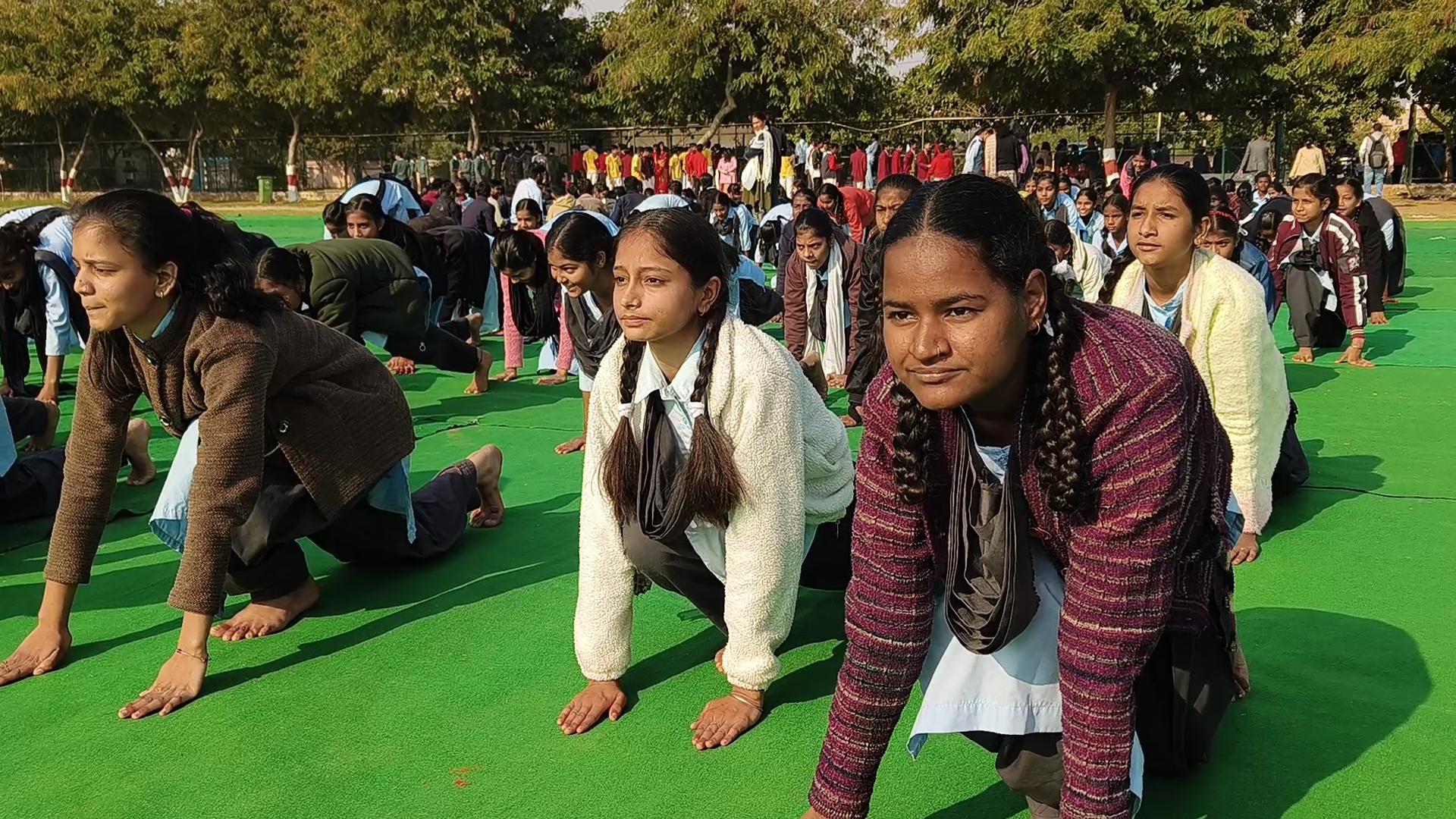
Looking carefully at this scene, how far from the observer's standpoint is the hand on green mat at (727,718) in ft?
8.52

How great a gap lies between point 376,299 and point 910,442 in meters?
4.89

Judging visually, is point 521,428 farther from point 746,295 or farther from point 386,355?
point 386,355

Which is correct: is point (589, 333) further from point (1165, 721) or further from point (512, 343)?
point (1165, 721)

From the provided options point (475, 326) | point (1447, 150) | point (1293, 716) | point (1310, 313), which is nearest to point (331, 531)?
point (1293, 716)

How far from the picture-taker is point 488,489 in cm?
420

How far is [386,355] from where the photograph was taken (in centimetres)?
809

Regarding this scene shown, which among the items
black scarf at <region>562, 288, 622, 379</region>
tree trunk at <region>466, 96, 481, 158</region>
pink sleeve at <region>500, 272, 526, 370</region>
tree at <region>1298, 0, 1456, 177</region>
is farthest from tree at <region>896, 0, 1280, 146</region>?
black scarf at <region>562, 288, 622, 379</region>

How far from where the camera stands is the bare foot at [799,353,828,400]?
228 inches

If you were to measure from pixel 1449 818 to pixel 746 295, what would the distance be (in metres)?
5.26

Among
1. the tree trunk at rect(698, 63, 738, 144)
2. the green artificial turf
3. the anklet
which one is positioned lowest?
the green artificial turf

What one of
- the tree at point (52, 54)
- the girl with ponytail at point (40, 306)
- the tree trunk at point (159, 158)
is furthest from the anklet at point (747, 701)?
the tree at point (52, 54)

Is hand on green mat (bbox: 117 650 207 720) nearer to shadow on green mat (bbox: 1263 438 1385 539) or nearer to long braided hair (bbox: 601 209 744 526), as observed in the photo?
long braided hair (bbox: 601 209 744 526)

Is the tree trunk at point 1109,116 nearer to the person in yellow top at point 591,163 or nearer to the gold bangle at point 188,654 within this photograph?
the person in yellow top at point 591,163

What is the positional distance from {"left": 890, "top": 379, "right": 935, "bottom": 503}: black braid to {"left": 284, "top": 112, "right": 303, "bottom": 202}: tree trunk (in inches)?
1265
